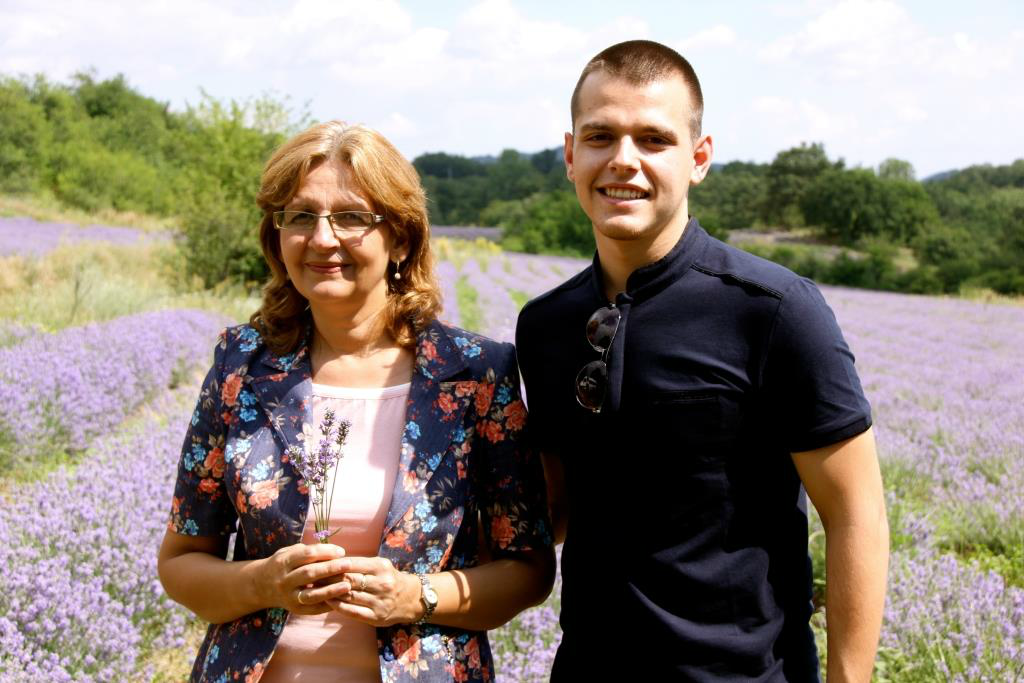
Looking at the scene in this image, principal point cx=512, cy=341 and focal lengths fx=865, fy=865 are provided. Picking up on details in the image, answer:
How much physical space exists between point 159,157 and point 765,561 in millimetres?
52815

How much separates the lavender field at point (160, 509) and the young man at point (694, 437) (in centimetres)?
148

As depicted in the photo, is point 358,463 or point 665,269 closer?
point 665,269

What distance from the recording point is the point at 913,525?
4.33 metres

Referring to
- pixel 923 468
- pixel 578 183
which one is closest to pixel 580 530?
pixel 578 183

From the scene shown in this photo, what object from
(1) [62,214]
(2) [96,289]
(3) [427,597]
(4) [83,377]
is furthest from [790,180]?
(3) [427,597]

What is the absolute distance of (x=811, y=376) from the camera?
1601mm

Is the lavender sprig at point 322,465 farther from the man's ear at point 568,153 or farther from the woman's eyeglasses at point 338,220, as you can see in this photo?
the man's ear at point 568,153

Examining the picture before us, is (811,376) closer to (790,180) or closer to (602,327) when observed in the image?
(602,327)

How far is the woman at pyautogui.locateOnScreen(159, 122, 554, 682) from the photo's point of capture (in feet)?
6.23

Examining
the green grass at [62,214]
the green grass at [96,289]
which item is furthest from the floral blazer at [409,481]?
the green grass at [62,214]

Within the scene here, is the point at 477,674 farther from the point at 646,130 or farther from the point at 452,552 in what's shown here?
the point at 646,130

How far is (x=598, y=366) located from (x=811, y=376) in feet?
1.35

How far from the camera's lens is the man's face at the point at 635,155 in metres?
1.71

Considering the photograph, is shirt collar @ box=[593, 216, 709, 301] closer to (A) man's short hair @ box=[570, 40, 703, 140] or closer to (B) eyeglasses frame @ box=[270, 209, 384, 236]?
(A) man's short hair @ box=[570, 40, 703, 140]
